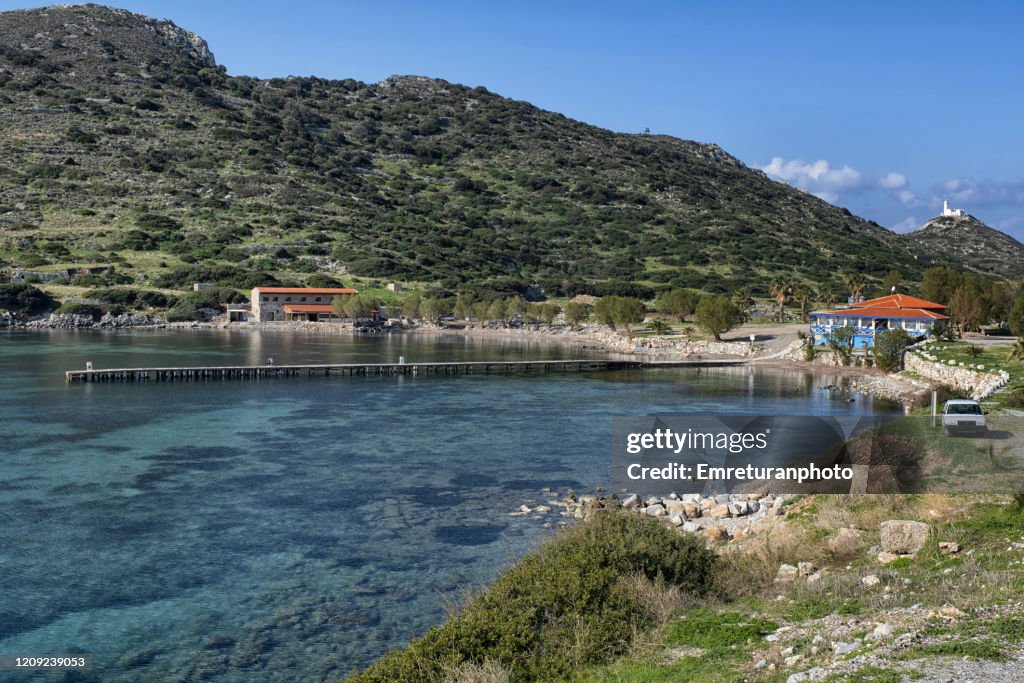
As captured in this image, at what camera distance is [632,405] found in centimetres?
5647

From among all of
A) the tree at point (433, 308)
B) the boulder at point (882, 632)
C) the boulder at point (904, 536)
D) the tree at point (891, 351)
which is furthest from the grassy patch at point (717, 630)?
the tree at point (433, 308)

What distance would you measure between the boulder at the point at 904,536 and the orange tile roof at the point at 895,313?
2805 inches

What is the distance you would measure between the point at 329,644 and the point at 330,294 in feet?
388

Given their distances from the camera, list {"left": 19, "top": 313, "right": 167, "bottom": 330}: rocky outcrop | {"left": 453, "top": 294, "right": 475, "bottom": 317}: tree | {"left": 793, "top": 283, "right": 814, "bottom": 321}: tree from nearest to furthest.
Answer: {"left": 19, "top": 313, "right": 167, "bottom": 330}: rocky outcrop
{"left": 793, "top": 283, "right": 814, "bottom": 321}: tree
{"left": 453, "top": 294, "right": 475, "bottom": 317}: tree

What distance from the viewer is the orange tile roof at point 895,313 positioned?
81.7m

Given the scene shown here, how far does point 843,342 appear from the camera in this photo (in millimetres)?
82312

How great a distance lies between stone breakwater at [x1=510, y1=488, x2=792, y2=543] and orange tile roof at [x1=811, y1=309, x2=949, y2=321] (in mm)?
62077

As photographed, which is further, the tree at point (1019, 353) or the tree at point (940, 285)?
the tree at point (940, 285)

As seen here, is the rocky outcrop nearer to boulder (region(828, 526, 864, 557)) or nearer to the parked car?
the parked car

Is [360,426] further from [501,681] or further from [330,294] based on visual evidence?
[330,294]

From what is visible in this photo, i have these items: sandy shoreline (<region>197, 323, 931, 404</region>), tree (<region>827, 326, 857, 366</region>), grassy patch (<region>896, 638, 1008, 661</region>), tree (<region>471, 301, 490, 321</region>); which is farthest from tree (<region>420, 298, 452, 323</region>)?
grassy patch (<region>896, 638, 1008, 661</region>)

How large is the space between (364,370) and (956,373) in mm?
44236

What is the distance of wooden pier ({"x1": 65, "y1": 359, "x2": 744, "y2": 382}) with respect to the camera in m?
63.8

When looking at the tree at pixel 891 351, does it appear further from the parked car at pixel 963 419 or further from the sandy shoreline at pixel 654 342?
the parked car at pixel 963 419
